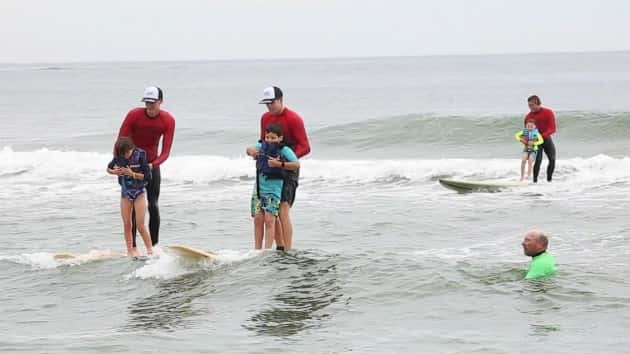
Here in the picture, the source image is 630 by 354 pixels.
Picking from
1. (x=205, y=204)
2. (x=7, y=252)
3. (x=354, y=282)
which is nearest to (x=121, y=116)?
(x=205, y=204)

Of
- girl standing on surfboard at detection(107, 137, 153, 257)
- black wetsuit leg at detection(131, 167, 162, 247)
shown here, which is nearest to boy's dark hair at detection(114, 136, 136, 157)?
girl standing on surfboard at detection(107, 137, 153, 257)

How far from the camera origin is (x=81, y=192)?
62.8ft

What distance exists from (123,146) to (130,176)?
0.39m

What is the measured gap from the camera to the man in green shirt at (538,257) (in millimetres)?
9102

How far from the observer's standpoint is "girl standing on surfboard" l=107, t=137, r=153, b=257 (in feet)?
33.1

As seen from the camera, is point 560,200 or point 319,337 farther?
point 560,200

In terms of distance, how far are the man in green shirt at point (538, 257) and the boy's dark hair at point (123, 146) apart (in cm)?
405

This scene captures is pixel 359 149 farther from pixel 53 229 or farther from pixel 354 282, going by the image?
pixel 354 282

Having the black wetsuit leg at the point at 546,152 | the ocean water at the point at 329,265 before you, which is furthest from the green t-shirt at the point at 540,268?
the black wetsuit leg at the point at 546,152

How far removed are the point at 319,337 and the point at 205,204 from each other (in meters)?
9.47

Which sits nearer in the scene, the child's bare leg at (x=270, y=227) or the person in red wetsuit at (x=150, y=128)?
the child's bare leg at (x=270, y=227)

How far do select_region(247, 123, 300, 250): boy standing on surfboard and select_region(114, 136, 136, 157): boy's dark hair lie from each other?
125cm

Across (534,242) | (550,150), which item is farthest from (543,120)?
(534,242)

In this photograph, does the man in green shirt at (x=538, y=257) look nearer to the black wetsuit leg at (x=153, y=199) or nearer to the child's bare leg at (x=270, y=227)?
the child's bare leg at (x=270, y=227)
